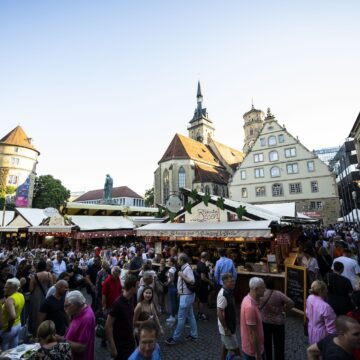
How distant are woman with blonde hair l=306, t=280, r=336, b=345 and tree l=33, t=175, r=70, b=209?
4795 centimetres

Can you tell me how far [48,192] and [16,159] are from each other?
10.3 meters

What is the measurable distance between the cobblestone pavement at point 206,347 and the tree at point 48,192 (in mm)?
45009

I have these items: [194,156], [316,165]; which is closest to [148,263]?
[316,165]

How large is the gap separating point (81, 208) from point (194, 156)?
26.7 m

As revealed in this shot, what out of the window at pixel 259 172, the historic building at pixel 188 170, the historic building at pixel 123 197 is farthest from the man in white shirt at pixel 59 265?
the historic building at pixel 123 197

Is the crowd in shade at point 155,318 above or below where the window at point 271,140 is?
below

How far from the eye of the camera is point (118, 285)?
549cm

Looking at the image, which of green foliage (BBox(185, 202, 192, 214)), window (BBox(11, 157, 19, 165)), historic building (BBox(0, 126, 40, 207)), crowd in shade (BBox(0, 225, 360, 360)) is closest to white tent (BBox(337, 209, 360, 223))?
green foliage (BBox(185, 202, 192, 214))

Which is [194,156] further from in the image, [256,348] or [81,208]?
[256,348]

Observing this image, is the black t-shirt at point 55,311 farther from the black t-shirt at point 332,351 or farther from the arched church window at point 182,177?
the arched church window at point 182,177

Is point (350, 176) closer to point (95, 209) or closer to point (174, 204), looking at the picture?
point (174, 204)

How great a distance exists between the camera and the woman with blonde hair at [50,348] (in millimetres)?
2494

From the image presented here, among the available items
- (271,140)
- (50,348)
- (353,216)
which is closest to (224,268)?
(50,348)

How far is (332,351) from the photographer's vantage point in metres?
2.25
